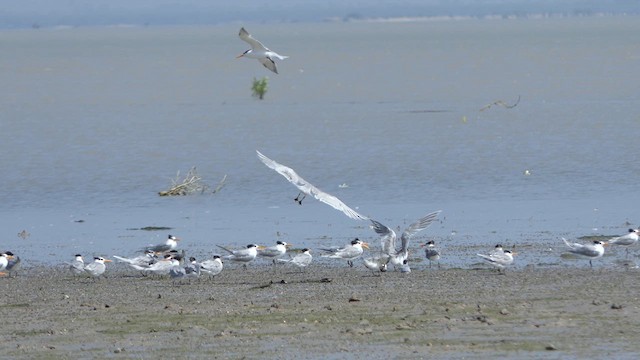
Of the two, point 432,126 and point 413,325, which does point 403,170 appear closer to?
point 432,126

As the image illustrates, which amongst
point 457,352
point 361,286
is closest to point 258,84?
point 361,286

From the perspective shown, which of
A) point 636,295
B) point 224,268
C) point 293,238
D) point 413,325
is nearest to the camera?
point 413,325

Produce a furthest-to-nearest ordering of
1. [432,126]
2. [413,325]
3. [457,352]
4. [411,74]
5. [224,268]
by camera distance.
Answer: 1. [411,74]
2. [432,126]
3. [224,268]
4. [413,325]
5. [457,352]

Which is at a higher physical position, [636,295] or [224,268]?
[636,295]

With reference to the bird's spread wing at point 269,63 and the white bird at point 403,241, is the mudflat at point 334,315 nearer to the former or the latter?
the white bird at point 403,241

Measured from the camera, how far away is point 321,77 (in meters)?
72.7

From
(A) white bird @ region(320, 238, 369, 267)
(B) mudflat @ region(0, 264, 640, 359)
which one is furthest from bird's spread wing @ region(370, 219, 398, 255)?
(A) white bird @ region(320, 238, 369, 267)

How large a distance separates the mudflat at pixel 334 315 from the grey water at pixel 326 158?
1987mm

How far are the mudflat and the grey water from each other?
6.52 ft

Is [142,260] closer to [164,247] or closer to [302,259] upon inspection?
[164,247]

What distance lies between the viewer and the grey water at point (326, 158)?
19.6m

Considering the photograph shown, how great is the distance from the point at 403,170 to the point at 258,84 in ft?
89.9

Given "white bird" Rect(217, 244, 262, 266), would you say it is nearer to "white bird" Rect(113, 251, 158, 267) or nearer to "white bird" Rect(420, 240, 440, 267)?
"white bird" Rect(113, 251, 158, 267)

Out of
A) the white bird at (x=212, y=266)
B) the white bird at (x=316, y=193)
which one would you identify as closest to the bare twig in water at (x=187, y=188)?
the white bird at (x=316, y=193)
